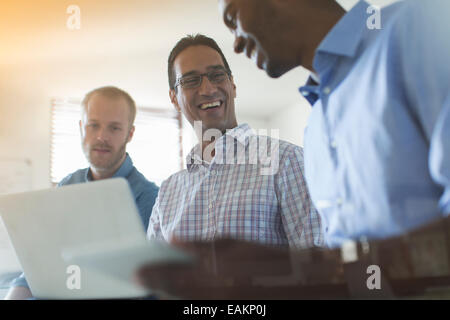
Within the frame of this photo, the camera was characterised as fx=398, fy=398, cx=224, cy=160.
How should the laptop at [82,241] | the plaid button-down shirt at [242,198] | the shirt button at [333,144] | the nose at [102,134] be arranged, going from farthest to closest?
the nose at [102,134] → the plaid button-down shirt at [242,198] → the shirt button at [333,144] → the laptop at [82,241]

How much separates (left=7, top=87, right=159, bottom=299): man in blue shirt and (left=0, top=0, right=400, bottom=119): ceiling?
59mm

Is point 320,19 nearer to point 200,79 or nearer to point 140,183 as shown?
point 200,79

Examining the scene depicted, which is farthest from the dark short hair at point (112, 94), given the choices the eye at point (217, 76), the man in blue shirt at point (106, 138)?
the eye at point (217, 76)

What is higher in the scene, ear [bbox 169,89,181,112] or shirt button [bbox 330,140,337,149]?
ear [bbox 169,89,181,112]

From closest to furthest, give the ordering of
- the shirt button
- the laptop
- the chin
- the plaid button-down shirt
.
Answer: the laptop → the shirt button → the chin → the plaid button-down shirt

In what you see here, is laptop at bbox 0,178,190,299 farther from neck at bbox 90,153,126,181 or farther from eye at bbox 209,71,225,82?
eye at bbox 209,71,225,82

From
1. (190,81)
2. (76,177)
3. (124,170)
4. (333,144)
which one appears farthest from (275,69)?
(76,177)

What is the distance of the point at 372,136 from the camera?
0.45 metres

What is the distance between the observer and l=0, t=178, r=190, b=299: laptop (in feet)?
1.14

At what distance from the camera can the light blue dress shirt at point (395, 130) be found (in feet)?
1.34

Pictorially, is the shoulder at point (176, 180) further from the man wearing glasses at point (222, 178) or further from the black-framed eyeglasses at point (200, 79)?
the black-framed eyeglasses at point (200, 79)

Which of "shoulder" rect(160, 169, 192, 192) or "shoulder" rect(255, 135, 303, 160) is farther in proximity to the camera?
"shoulder" rect(160, 169, 192, 192)

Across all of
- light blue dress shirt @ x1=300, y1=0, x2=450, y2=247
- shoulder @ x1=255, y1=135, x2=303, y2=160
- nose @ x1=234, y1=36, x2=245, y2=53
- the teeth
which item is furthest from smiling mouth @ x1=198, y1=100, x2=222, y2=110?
light blue dress shirt @ x1=300, y1=0, x2=450, y2=247

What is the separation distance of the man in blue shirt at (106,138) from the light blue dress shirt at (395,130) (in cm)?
54
